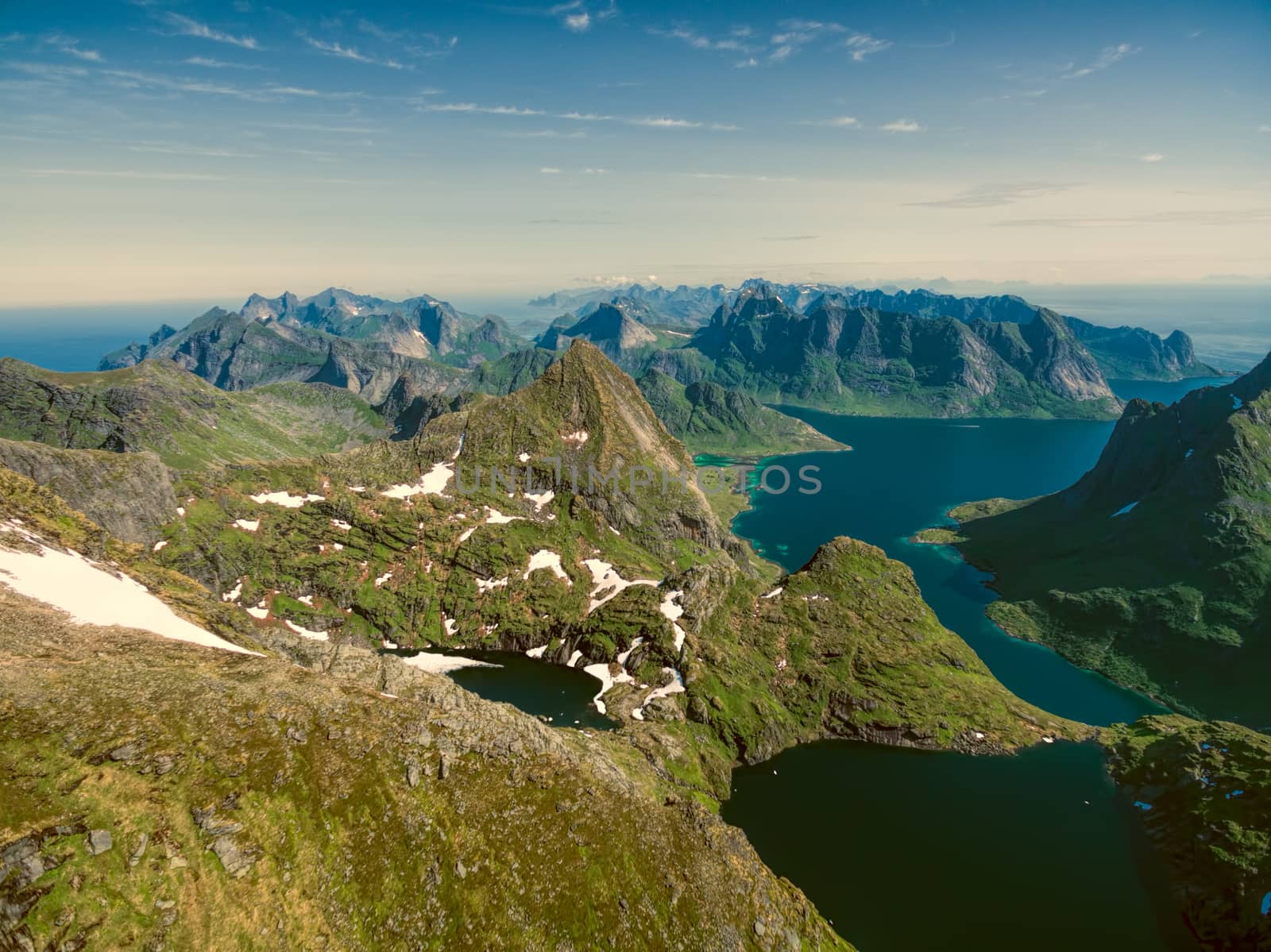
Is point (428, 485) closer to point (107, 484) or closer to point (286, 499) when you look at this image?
point (286, 499)

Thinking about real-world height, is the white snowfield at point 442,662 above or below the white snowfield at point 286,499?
below

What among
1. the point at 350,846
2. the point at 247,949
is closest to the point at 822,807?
the point at 350,846

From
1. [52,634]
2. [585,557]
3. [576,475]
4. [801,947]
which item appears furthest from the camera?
[576,475]

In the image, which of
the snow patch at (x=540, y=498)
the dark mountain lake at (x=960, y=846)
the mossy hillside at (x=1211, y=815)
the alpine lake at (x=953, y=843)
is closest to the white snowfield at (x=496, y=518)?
the snow patch at (x=540, y=498)

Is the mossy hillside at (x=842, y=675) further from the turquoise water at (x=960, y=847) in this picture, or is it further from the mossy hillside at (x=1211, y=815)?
the mossy hillside at (x=1211, y=815)

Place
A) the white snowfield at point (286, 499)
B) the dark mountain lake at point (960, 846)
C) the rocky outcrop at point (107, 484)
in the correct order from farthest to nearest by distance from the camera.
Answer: the white snowfield at point (286, 499)
the rocky outcrop at point (107, 484)
the dark mountain lake at point (960, 846)

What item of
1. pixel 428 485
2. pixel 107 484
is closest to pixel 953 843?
pixel 428 485

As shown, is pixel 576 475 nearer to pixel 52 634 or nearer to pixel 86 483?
pixel 86 483
